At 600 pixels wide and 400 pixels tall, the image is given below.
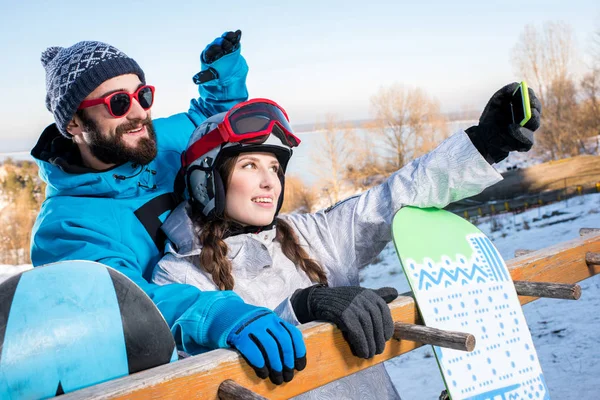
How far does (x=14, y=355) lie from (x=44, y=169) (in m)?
1.42

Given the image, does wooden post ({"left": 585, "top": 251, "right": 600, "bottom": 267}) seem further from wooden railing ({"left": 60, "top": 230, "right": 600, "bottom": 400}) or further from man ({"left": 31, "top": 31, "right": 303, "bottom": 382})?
man ({"left": 31, "top": 31, "right": 303, "bottom": 382})

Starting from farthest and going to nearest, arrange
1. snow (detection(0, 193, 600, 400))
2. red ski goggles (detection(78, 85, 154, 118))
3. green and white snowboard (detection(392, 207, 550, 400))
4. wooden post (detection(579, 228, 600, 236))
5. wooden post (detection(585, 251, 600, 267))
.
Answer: snow (detection(0, 193, 600, 400))
wooden post (detection(579, 228, 600, 236))
wooden post (detection(585, 251, 600, 267))
red ski goggles (detection(78, 85, 154, 118))
green and white snowboard (detection(392, 207, 550, 400))

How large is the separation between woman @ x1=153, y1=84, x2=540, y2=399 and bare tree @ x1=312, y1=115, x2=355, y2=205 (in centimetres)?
3366

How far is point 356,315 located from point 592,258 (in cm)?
162

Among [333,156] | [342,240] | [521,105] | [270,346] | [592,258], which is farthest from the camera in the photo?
[333,156]

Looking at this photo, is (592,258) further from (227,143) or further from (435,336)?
(227,143)

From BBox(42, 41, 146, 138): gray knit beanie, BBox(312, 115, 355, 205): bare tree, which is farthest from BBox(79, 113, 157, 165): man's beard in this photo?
BBox(312, 115, 355, 205): bare tree

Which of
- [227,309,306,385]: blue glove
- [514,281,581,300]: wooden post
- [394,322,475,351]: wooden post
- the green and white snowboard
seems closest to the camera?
[227,309,306,385]: blue glove

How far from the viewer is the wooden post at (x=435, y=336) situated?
5.07 feet

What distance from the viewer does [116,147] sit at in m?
2.40

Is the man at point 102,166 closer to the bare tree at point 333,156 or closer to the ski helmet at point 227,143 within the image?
the ski helmet at point 227,143

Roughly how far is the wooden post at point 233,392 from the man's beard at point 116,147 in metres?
1.35

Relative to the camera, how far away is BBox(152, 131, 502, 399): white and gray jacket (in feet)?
6.76

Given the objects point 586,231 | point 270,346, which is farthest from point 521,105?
point 270,346
